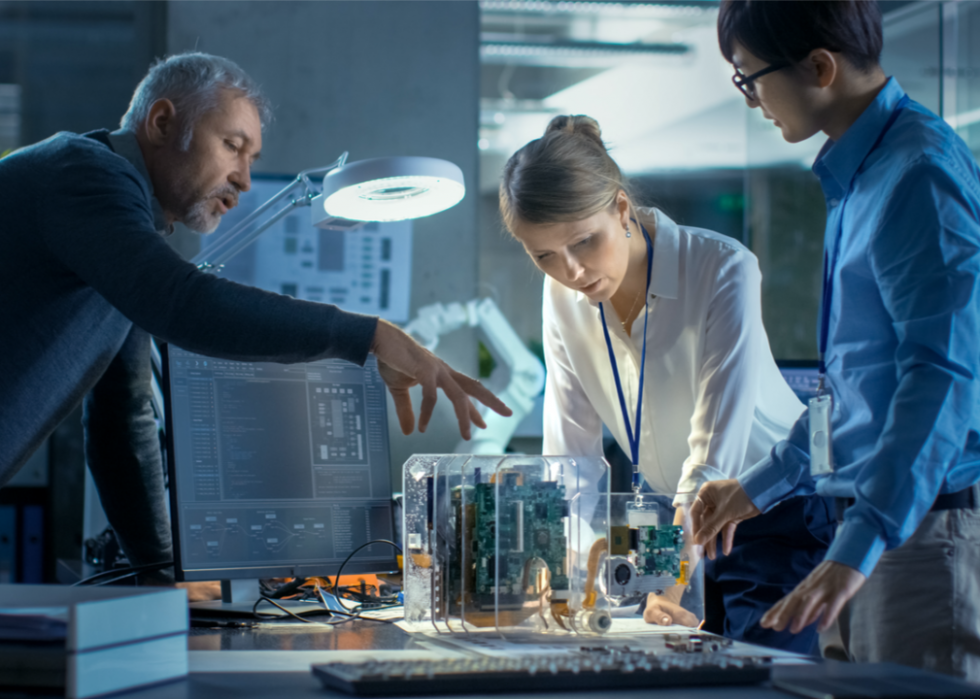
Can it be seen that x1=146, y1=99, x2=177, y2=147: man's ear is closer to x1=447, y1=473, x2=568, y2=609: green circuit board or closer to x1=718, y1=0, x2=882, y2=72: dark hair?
x1=447, y1=473, x2=568, y2=609: green circuit board

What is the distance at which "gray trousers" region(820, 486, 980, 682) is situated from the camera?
39.3 inches

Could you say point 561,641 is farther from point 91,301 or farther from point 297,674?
point 91,301

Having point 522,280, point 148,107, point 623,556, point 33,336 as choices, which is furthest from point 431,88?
point 522,280

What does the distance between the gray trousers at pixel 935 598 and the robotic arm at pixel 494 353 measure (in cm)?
145

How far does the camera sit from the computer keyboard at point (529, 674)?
0.80 m

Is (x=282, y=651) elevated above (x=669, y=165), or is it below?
below

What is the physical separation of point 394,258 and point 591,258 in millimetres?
1075

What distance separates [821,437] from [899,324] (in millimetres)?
184

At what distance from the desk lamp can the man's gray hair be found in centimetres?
20

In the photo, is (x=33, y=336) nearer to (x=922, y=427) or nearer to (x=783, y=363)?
(x=922, y=427)

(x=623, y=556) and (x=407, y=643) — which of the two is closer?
(x=407, y=643)

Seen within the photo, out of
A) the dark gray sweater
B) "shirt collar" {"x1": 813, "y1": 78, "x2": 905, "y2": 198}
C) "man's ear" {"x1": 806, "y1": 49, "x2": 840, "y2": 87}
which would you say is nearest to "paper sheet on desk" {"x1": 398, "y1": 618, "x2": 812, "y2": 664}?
the dark gray sweater

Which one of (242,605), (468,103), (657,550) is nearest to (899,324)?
(657,550)

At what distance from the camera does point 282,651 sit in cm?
104
